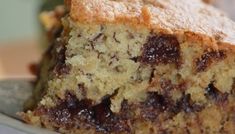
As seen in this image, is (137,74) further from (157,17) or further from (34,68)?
(34,68)

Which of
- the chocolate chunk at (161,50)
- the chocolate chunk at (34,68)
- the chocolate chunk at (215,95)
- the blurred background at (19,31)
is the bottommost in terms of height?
the blurred background at (19,31)

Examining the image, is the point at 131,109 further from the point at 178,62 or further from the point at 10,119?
the point at 10,119

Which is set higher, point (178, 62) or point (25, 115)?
point (178, 62)

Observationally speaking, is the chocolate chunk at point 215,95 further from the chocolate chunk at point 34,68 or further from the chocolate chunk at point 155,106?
the chocolate chunk at point 34,68

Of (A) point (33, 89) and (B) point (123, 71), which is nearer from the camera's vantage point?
(B) point (123, 71)

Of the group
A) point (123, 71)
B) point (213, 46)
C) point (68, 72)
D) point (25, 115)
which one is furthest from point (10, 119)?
point (213, 46)

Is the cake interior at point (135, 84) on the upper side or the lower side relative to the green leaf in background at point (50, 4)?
upper

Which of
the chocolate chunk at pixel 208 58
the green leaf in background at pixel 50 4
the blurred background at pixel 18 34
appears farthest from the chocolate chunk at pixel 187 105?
the blurred background at pixel 18 34
